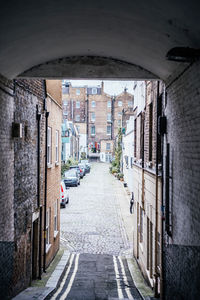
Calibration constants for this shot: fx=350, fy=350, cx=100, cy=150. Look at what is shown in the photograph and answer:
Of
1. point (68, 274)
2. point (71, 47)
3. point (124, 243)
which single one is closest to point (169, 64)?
point (71, 47)

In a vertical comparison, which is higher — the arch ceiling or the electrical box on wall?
the arch ceiling

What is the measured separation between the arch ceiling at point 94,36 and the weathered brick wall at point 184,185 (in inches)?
25.9

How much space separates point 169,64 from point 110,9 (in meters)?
2.08

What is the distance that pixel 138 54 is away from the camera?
23.0ft

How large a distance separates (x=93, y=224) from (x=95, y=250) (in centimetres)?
448

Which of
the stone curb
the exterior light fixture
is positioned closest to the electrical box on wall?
the stone curb

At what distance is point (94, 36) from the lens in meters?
6.48

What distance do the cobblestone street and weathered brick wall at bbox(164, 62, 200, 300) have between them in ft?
26.8

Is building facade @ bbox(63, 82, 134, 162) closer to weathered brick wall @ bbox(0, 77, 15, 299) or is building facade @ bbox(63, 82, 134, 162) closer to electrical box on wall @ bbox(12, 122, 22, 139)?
electrical box on wall @ bbox(12, 122, 22, 139)

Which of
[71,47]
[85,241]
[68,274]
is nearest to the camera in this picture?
[71,47]

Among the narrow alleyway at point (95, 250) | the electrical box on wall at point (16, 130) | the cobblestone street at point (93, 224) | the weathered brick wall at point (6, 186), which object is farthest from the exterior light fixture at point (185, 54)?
the cobblestone street at point (93, 224)

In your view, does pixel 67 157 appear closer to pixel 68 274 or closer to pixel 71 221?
pixel 71 221

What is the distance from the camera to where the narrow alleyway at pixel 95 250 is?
1007cm

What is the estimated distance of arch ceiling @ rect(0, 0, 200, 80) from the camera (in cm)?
466
